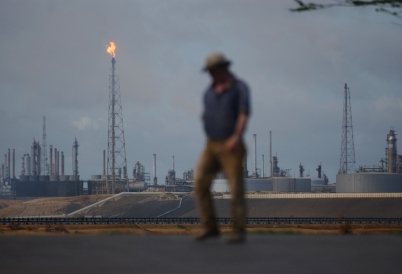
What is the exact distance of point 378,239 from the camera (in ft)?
23.9

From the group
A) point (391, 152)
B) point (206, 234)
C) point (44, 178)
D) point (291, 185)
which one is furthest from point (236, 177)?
point (44, 178)

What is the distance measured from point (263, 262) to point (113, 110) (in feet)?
274

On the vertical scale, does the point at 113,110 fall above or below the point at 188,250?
above

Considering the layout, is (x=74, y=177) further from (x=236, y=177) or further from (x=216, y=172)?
(x=236, y=177)

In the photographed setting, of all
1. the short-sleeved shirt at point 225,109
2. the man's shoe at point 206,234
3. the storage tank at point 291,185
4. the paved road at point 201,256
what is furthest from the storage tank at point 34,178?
the short-sleeved shirt at point 225,109

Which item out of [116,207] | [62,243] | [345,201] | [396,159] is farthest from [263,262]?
[396,159]

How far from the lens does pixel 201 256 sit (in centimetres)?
525

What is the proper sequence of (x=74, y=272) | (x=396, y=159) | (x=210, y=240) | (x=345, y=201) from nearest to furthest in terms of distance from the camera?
(x=74, y=272), (x=210, y=240), (x=345, y=201), (x=396, y=159)

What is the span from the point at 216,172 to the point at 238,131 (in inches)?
19.6

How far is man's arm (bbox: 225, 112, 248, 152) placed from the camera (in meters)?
5.95

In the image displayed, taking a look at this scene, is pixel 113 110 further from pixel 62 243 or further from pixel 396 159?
pixel 62 243

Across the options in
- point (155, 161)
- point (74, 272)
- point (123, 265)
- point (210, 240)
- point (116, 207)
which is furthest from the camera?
point (155, 161)

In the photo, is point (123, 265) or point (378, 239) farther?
point (378, 239)

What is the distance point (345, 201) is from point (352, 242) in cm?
7750
